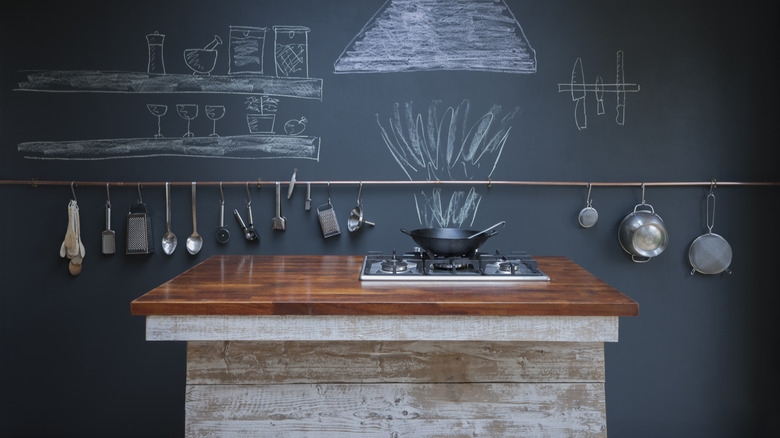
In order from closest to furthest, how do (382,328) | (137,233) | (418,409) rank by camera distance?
1. (382,328)
2. (418,409)
3. (137,233)

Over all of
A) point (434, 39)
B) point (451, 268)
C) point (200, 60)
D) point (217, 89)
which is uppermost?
point (434, 39)

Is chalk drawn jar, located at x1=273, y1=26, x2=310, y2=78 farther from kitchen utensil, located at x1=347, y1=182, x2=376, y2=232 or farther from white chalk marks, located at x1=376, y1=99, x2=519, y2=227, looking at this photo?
kitchen utensil, located at x1=347, y1=182, x2=376, y2=232

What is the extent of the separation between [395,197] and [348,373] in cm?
102

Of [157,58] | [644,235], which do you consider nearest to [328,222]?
[157,58]

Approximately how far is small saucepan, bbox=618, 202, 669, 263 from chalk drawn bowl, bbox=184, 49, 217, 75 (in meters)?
2.16

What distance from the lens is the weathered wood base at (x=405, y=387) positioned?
5.24 ft

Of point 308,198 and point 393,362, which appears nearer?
point 393,362

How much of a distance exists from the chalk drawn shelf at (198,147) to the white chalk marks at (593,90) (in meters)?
1.28

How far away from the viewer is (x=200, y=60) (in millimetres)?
2379

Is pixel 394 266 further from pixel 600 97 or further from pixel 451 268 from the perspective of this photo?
pixel 600 97

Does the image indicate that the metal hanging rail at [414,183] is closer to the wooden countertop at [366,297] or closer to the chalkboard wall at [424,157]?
→ the chalkboard wall at [424,157]

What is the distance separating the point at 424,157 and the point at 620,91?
1016 millimetres

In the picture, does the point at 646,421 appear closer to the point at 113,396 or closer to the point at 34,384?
the point at 113,396

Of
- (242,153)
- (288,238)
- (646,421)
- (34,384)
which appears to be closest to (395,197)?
(288,238)
